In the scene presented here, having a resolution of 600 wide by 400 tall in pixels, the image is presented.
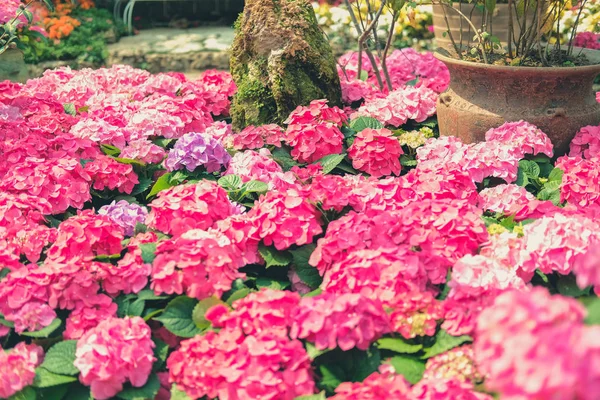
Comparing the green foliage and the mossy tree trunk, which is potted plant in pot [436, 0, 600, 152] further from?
the green foliage

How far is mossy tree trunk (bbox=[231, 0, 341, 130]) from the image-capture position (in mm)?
3158

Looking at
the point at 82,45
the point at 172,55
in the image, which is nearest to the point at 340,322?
the point at 172,55

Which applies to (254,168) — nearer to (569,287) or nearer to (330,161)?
(330,161)

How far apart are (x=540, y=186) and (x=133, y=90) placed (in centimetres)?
212

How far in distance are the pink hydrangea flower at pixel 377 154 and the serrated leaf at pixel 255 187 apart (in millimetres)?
481

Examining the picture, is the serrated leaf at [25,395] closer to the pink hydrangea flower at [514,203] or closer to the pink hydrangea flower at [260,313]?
the pink hydrangea flower at [260,313]

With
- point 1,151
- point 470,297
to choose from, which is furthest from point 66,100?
point 470,297

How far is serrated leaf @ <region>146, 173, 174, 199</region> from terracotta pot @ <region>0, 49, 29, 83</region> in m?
2.25

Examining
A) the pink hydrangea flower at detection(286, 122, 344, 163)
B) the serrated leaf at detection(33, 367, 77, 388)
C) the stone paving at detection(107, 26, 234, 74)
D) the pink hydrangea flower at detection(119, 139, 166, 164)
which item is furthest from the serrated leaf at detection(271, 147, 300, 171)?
the stone paving at detection(107, 26, 234, 74)

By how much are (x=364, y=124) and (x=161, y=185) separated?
3.17 ft

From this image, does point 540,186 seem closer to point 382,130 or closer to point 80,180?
point 382,130

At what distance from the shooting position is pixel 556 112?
9.51 ft

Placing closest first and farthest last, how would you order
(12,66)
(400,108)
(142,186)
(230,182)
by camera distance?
1. (230,182)
2. (142,186)
3. (400,108)
4. (12,66)

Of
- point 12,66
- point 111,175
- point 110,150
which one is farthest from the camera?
point 12,66
